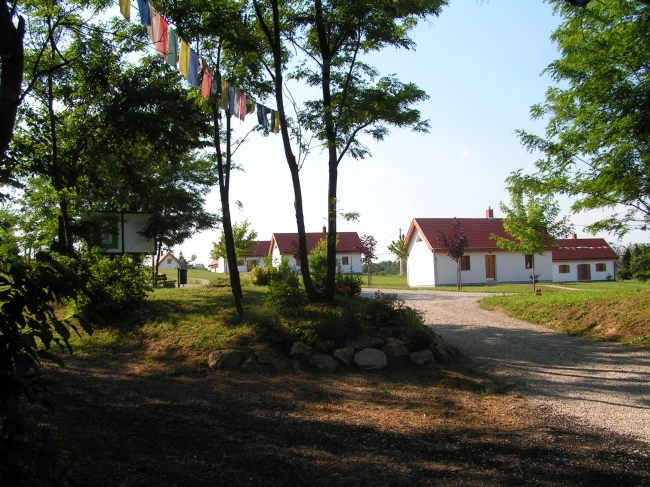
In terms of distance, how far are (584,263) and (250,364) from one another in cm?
4204

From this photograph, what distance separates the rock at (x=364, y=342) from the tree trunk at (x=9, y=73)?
20.6ft

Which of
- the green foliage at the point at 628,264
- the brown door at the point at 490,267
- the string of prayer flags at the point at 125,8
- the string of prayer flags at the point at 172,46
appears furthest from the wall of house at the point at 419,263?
the string of prayer flags at the point at 125,8

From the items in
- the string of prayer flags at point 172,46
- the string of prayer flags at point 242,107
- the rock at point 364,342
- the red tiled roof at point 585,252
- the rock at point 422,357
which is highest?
the string of prayer flags at point 172,46

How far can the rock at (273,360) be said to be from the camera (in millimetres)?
8750

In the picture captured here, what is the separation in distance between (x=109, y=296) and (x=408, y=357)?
6.71 m

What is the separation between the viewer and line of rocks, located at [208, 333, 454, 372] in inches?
346

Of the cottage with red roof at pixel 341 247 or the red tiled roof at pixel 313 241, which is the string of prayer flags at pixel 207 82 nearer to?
the cottage with red roof at pixel 341 247

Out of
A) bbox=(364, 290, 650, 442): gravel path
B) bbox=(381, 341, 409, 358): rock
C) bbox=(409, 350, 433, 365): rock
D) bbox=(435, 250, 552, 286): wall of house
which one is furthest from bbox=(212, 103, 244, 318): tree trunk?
bbox=(435, 250, 552, 286): wall of house

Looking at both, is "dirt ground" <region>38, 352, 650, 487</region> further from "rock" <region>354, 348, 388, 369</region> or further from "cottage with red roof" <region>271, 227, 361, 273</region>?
"cottage with red roof" <region>271, 227, 361, 273</region>

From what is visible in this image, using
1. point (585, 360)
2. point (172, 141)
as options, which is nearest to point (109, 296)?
point (172, 141)

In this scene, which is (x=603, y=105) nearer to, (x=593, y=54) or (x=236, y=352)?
(x=593, y=54)

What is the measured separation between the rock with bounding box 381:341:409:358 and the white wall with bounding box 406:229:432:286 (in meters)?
25.7

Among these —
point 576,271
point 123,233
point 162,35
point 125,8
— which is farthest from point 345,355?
point 576,271

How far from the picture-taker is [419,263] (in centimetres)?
3734
